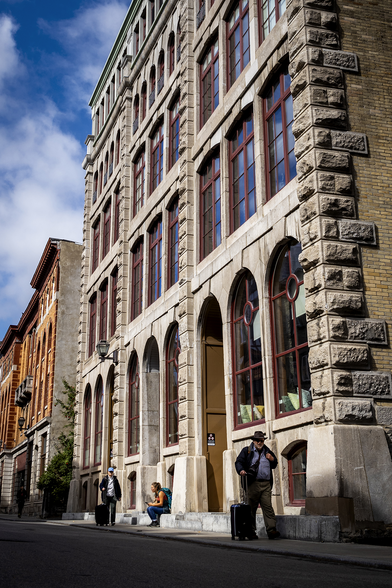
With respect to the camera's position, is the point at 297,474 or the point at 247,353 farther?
the point at 247,353

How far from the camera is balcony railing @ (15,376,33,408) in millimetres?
48250

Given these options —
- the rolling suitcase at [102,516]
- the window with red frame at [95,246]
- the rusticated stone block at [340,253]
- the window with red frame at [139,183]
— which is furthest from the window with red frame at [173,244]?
the window with red frame at [95,246]

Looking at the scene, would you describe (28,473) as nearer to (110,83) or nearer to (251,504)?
(110,83)

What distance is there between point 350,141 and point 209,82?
8.26 metres

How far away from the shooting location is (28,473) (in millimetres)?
45312

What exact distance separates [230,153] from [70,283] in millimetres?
25300

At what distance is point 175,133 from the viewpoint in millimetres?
22812

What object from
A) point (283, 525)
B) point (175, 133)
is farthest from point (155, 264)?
point (283, 525)

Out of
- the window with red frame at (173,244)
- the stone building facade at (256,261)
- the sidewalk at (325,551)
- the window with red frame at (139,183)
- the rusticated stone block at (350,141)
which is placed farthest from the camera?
the window with red frame at (139,183)

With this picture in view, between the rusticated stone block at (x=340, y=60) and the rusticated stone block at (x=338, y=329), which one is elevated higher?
the rusticated stone block at (x=340, y=60)

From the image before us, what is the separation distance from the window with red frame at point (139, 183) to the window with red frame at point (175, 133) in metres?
3.04

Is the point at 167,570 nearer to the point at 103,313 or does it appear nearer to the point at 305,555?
the point at 305,555

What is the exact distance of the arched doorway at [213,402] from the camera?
17.5m

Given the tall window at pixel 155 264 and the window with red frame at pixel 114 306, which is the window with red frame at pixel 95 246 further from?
the tall window at pixel 155 264
